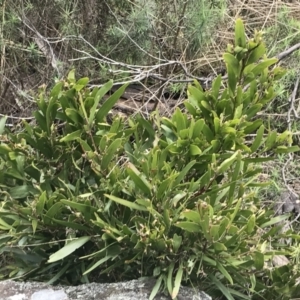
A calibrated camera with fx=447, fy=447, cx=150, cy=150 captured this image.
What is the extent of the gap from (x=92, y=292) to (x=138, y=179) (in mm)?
319

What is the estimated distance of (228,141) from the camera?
3.52 feet

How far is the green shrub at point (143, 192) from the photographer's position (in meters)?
1.00

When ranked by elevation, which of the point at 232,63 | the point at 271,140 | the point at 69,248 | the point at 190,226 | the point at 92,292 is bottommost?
the point at 92,292

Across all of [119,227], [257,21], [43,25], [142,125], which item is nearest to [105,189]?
[119,227]

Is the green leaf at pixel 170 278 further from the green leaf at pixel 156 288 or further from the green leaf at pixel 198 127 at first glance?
the green leaf at pixel 198 127

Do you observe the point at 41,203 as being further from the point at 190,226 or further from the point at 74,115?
the point at 190,226

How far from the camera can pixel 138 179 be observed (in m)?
0.98

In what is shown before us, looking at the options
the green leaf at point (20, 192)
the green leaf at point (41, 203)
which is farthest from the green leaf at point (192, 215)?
the green leaf at point (20, 192)

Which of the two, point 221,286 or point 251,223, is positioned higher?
point 251,223

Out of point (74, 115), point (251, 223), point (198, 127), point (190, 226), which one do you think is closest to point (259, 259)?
point (251, 223)

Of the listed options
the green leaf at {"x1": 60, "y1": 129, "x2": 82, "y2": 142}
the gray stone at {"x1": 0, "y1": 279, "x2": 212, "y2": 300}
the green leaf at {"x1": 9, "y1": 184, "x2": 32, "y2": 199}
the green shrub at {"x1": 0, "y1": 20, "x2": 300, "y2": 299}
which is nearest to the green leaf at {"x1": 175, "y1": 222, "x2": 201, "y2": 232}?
the green shrub at {"x1": 0, "y1": 20, "x2": 300, "y2": 299}

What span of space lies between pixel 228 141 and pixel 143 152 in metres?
0.23

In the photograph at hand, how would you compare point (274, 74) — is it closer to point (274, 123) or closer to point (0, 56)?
point (274, 123)

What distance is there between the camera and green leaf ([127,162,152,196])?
966 millimetres
